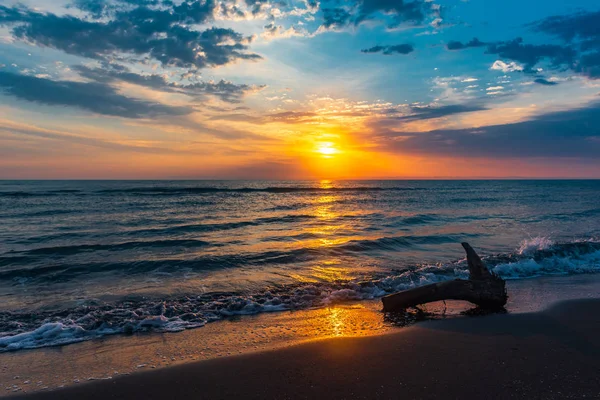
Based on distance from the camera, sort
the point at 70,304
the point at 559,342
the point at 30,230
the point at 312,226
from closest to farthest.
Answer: the point at 559,342 → the point at 70,304 → the point at 30,230 → the point at 312,226

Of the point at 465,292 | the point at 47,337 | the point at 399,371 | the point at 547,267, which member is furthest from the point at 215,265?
the point at 547,267

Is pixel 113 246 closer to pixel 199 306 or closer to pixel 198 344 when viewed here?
pixel 199 306

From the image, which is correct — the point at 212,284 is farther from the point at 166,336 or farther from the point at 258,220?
the point at 258,220

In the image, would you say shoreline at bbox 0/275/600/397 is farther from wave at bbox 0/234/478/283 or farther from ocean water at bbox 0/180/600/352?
wave at bbox 0/234/478/283

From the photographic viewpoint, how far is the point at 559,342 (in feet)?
19.4

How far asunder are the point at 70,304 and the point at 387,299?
7.60 meters

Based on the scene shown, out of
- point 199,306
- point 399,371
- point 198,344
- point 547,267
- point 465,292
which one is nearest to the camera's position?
point 399,371

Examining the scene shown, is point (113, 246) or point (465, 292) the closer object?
point (465, 292)

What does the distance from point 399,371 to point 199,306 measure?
5049 millimetres

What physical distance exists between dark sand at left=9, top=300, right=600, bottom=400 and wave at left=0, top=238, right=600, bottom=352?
2.29 metres

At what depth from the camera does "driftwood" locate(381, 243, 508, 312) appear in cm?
771

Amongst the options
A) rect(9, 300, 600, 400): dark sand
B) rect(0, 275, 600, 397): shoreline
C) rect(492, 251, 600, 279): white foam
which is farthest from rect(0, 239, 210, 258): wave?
rect(492, 251, 600, 279): white foam

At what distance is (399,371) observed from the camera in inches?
192

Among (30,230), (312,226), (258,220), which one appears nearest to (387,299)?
(312,226)
